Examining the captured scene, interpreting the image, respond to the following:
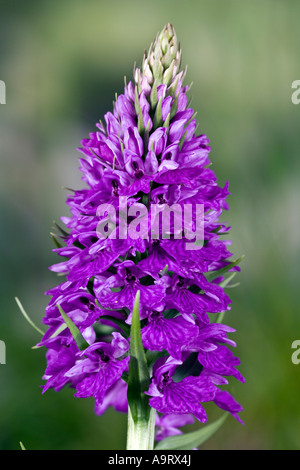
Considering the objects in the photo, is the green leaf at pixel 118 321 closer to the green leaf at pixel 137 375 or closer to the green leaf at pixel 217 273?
the green leaf at pixel 137 375

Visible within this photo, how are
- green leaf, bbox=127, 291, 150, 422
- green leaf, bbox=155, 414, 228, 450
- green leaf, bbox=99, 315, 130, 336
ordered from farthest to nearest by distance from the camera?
green leaf, bbox=155, 414, 228, 450, green leaf, bbox=99, 315, 130, 336, green leaf, bbox=127, 291, 150, 422

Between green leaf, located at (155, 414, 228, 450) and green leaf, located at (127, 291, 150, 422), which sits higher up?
green leaf, located at (127, 291, 150, 422)

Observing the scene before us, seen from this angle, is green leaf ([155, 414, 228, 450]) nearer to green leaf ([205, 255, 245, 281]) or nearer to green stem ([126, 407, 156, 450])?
green stem ([126, 407, 156, 450])

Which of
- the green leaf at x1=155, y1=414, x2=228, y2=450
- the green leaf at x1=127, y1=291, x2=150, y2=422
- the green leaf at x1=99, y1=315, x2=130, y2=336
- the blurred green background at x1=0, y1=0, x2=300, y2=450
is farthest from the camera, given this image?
the blurred green background at x1=0, y1=0, x2=300, y2=450

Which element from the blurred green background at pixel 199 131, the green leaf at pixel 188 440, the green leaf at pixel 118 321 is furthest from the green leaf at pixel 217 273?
the blurred green background at pixel 199 131

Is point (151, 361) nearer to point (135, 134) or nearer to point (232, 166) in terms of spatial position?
point (135, 134)

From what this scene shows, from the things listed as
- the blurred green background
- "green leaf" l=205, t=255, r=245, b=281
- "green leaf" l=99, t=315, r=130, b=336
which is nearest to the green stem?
"green leaf" l=99, t=315, r=130, b=336

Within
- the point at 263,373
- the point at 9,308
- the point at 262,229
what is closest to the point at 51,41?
the point at 9,308
